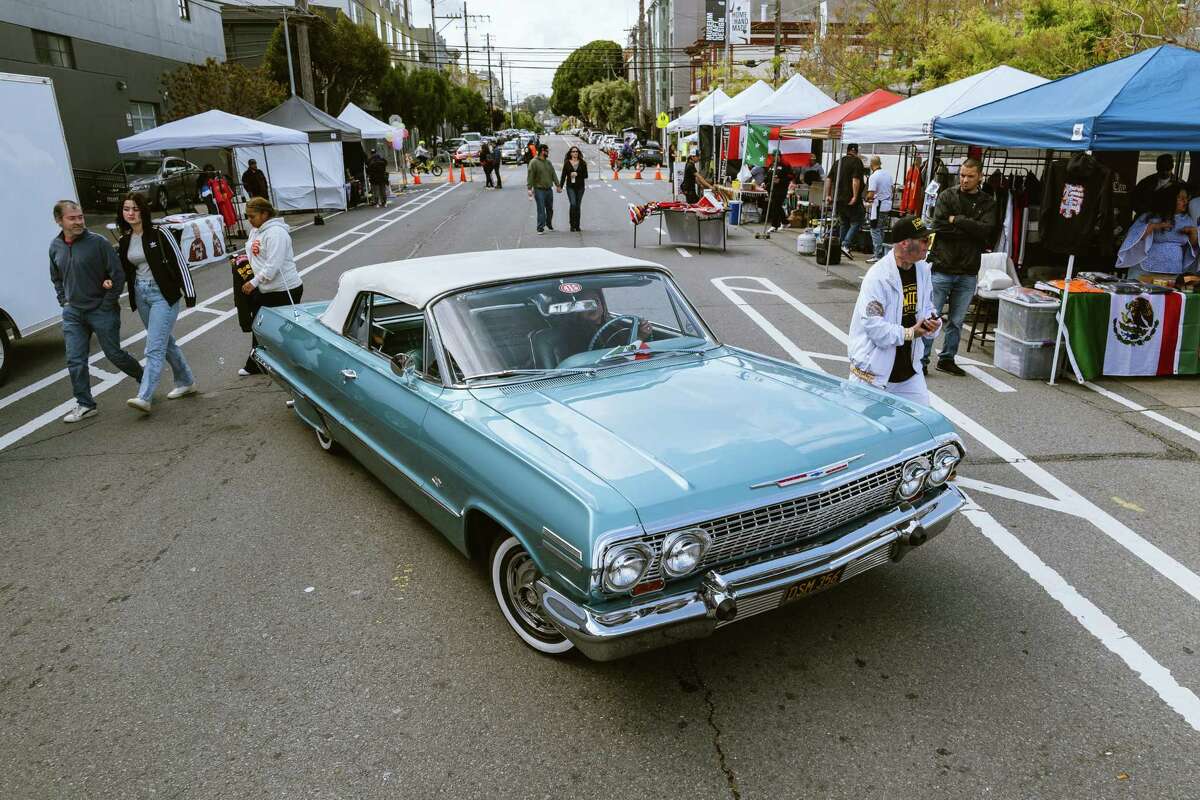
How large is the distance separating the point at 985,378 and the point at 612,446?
570cm

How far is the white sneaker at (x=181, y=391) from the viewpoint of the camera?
25.2ft

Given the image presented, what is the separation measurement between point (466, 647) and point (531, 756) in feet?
2.61

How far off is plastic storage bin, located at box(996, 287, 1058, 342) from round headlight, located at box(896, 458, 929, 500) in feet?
15.7

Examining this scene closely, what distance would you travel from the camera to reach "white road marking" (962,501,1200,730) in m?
3.31

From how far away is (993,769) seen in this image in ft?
9.63

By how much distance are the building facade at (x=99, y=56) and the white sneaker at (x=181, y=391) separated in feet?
65.4

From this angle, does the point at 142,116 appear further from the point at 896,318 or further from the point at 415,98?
the point at 896,318

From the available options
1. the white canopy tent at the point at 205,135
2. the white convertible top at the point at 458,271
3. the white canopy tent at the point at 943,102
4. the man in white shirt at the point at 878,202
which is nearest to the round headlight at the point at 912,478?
the white convertible top at the point at 458,271

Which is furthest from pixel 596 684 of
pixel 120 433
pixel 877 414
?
pixel 120 433

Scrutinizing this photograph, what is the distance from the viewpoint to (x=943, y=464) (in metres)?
3.76

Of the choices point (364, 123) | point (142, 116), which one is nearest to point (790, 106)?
point (364, 123)

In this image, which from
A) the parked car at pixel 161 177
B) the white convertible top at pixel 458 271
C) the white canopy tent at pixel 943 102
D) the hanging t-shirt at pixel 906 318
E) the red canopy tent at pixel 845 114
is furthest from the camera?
the parked car at pixel 161 177

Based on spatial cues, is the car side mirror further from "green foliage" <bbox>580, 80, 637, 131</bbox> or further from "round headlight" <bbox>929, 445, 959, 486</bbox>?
"green foliage" <bbox>580, 80, 637, 131</bbox>

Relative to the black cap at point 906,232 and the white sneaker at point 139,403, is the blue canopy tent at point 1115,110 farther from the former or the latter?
the white sneaker at point 139,403
